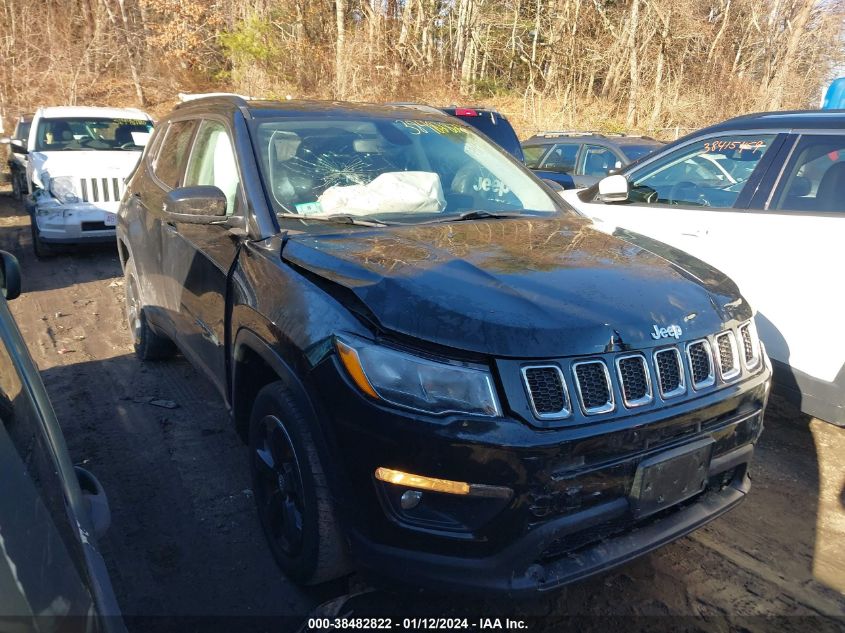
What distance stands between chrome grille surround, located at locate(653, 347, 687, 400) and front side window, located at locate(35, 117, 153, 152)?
8.35 m

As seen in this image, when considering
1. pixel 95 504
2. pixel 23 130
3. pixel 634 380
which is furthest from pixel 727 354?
pixel 23 130

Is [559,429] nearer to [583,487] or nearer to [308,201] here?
[583,487]

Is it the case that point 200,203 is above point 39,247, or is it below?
above

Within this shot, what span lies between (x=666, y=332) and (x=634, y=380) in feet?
0.73

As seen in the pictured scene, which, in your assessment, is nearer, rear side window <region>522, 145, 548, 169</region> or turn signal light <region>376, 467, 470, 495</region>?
turn signal light <region>376, 467, 470, 495</region>

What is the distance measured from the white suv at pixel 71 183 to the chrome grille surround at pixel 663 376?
7.00 metres

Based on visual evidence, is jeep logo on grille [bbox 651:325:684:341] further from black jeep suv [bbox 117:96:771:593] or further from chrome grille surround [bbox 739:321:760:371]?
chrome grille surround [bbox 739:321:760:371]

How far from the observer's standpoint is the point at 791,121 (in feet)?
13.4

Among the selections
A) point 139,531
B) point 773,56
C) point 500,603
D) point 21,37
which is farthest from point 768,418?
point 773,56

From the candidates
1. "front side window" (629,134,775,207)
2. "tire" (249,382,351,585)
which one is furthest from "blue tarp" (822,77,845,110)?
"tire" (249,382,351,585)

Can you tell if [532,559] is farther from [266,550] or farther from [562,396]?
[266,550]

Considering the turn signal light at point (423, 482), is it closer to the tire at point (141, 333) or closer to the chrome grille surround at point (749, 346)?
the chrome grille surround at point (749, 346)

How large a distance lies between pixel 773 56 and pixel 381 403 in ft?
103

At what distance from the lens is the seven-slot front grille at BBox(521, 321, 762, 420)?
6.70 feet
